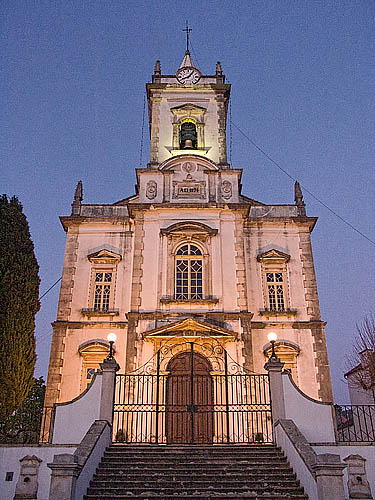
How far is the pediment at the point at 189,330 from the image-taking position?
18.8 m

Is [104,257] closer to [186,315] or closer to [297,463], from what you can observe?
[186,315]

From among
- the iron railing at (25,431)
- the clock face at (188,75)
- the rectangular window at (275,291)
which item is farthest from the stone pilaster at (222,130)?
the iron railing at (25,431)

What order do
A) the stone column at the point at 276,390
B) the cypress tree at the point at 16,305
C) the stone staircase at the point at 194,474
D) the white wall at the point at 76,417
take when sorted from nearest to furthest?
the stone staircase at the point at 194,474 < the white wall at the point at 76,417 < the stone column at the point at 276,390 < the cypress tree at the point at 16,305

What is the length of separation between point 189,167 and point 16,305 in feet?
33.7

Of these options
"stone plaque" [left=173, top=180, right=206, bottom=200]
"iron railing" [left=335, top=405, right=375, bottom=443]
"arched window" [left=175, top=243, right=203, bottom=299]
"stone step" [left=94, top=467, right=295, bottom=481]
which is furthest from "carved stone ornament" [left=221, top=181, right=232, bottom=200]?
"stone step" [left=94, top=467, right=295, bottom=481]

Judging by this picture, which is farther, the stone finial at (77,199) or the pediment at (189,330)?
the stone finial at (77,199)

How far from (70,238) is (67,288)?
94.5 inches

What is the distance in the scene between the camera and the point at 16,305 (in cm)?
1661

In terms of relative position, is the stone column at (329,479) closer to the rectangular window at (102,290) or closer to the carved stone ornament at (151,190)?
the rectangular window at (102,290)

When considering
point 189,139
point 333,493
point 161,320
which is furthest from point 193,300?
point 333,493

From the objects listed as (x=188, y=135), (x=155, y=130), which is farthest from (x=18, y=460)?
(x=188, y=135)

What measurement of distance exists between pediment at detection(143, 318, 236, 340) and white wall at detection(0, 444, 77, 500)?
6549mm

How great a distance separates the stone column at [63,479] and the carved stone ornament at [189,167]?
15.6 m

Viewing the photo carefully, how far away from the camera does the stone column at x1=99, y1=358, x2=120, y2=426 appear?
13094mm
